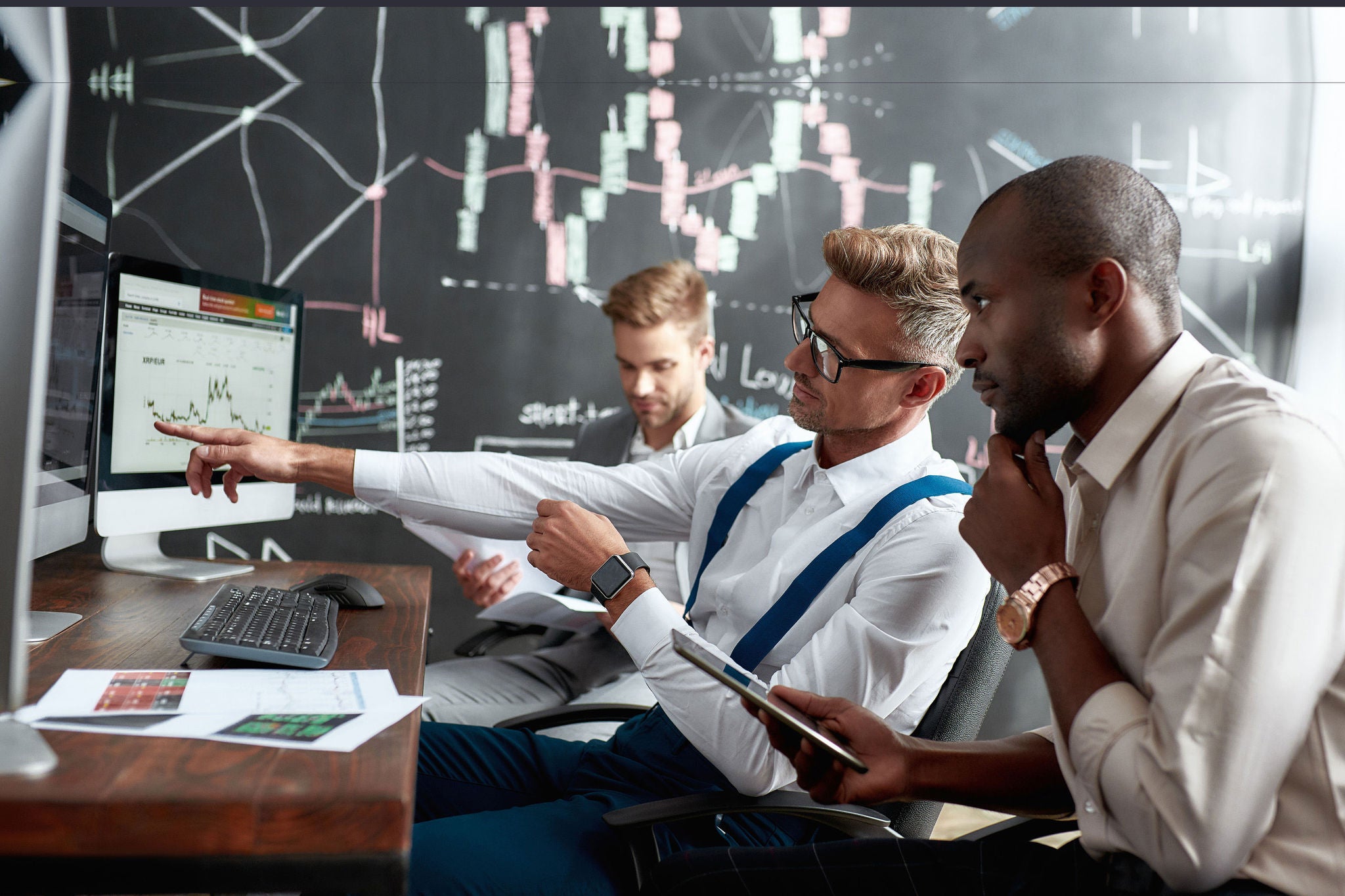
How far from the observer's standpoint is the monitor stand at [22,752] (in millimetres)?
717

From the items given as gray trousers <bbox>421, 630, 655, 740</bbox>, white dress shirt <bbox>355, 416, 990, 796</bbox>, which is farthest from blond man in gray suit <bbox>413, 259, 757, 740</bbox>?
white dress shirt <bbox>355, 416, 990, 796</bbox>

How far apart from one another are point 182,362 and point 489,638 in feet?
3.21

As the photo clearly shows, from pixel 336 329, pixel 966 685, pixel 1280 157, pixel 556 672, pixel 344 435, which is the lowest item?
pixel 556 672

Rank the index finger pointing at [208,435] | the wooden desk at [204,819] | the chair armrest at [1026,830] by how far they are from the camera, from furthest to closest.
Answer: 1. the index finger pointing at [208,435]
2. the chair armrest at [1026,830]
3. the wooden desk at [204,819]

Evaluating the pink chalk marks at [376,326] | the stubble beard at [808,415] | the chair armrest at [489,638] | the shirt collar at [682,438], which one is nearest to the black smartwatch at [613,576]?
the stubble beard at [808,415]

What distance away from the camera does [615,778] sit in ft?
4.63

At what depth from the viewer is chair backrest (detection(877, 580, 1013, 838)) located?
127 cm

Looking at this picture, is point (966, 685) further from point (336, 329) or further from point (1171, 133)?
point (1171, 133)

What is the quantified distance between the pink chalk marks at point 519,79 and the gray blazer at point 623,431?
3.41 ft

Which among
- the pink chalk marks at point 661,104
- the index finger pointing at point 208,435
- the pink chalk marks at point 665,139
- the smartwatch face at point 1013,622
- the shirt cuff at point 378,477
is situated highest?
the pink chalk marks at point 661,104

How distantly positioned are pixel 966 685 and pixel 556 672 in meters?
1.15

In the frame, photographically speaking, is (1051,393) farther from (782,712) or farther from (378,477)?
(378,477)

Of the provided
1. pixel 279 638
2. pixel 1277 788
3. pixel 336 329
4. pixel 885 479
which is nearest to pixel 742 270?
pixel 336 329

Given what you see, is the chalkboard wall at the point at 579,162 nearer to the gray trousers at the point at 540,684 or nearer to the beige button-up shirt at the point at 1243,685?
the gray trousers at the point at 540,684
